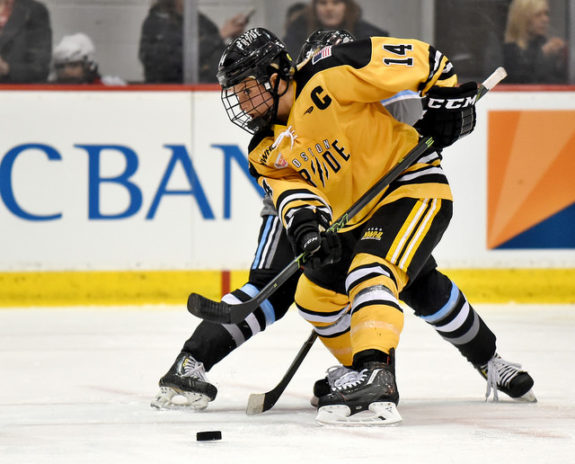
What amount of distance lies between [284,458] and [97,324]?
7.95ft

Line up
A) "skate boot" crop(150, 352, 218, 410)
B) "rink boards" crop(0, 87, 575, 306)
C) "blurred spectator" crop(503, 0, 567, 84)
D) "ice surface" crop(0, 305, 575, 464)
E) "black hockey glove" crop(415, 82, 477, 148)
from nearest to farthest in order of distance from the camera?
"ice surface" crop(0, 305, 575, 464) → "black hockey glove" crop(415, 82, 477, 148) → "skate boot" crop(150, 352, 218, 410) → "rink boards" crop(0, 87, 575, 306) → "blurred spectator" crop(503, 0, 567, 84)

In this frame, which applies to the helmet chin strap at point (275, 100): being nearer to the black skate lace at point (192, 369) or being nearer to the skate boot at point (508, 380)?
the black skate lace at point (192, 369)

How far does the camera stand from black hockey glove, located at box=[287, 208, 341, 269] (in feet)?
9.14

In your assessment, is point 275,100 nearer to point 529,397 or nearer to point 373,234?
point 373,234

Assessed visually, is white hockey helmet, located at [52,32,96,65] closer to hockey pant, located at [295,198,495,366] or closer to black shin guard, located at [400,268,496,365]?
hockey pant, located at [295,198,495,366]

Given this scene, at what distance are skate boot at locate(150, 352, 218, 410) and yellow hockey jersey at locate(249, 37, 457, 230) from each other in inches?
18.6

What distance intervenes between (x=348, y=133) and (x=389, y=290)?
408 mm

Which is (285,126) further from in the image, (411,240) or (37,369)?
(37,369)

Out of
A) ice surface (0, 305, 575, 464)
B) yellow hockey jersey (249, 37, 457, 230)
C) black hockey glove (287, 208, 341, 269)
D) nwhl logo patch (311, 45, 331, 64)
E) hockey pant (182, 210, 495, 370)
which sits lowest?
ice surface (0, 305, 575, 464)

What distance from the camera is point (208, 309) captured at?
2.91m

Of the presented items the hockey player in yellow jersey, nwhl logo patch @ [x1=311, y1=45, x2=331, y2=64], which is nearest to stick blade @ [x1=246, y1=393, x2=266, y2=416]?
the hockey player in yellow jersey

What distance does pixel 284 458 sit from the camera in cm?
237

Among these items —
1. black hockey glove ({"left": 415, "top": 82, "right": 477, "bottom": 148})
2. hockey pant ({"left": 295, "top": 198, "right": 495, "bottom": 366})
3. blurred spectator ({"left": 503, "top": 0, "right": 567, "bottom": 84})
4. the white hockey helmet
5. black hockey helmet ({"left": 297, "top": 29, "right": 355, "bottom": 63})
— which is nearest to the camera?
hockey pant ({"left": 295, "top": 198, "right": 495, "bottom": 366})

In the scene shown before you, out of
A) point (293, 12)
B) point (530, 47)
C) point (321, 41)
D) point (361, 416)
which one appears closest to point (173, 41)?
point (293, 12)
